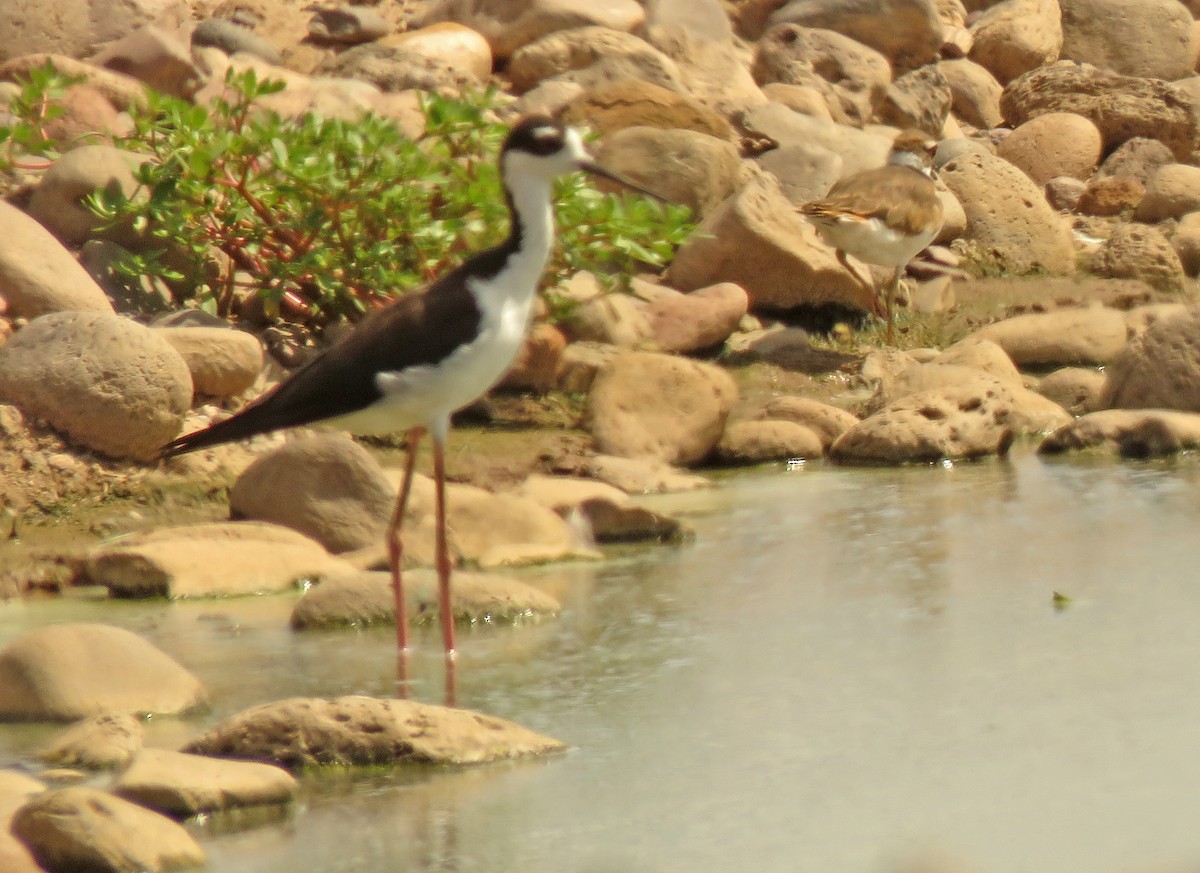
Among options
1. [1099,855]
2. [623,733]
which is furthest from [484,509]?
[1099,855]

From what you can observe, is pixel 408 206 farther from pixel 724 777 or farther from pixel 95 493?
pixel 724 777

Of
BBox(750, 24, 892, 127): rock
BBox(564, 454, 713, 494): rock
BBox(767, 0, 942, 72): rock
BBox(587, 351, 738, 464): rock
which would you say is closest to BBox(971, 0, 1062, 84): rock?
BBox(767, 0, 942, 72): rock

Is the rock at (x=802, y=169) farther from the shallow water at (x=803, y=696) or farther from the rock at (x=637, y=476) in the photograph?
the shallow water at (x=803, y=696)

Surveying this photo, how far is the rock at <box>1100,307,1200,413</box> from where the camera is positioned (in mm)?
10125

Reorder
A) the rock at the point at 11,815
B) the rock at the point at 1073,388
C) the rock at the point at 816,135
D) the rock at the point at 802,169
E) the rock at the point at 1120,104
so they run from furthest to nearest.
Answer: the rock at the point at 1120,104 < the rock at the point at 816,135 < the rock at the point at 802,169 < the rock at the point at 1073,388 < the rock at the point at 11,815

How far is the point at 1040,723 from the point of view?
5293mm

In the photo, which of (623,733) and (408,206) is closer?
(623,733)

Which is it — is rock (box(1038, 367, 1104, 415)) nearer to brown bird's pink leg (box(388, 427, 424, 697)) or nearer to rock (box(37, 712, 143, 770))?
brown bird's pink leg (box(388, 427, 424, 697))

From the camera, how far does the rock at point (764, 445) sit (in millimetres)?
9844

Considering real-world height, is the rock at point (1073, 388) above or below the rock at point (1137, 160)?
below

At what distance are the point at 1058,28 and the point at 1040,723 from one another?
16.8 m

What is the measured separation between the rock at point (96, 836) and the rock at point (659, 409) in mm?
5353

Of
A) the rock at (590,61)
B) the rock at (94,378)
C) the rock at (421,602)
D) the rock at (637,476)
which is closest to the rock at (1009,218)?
the rock at (590,61)

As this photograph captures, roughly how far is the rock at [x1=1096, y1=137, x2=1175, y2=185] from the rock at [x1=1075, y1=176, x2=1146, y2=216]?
77 centimetres
